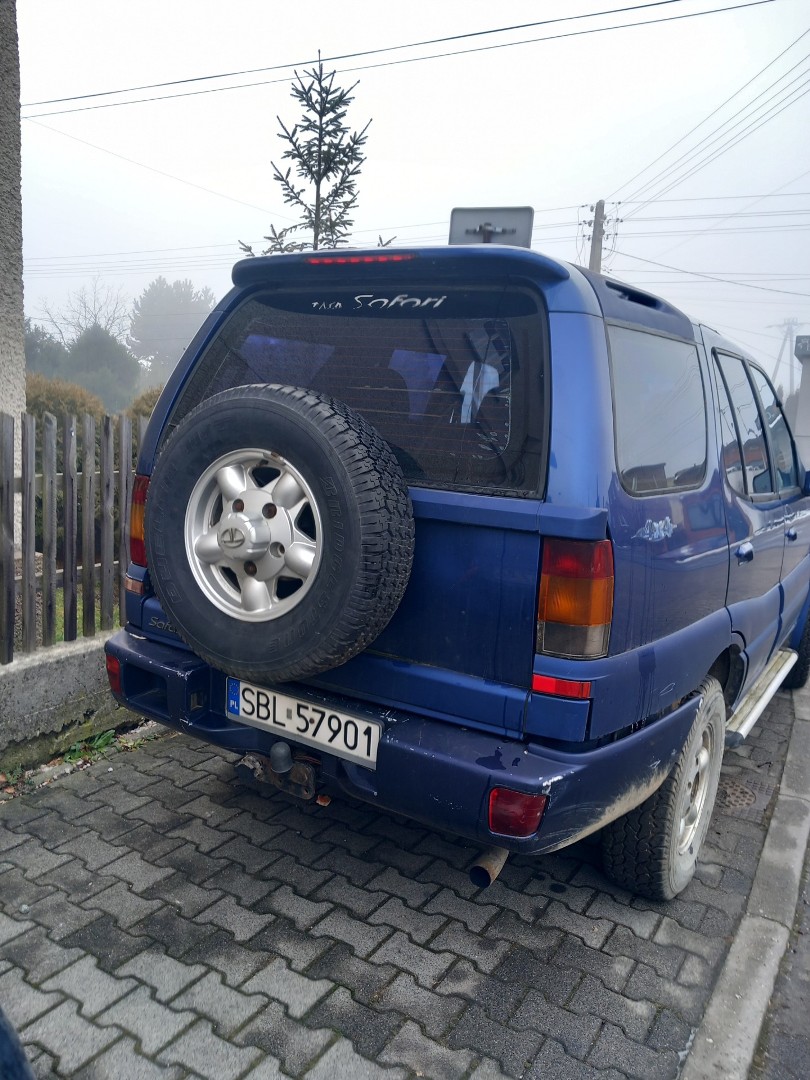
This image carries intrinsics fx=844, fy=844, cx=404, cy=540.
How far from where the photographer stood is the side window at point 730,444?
124 inches

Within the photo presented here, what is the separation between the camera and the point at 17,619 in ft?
13.5

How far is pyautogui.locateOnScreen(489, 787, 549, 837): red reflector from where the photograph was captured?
2.15 meters

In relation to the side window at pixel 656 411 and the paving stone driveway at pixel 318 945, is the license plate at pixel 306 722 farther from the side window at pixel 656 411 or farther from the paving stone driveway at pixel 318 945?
the side window at pixel 656 411

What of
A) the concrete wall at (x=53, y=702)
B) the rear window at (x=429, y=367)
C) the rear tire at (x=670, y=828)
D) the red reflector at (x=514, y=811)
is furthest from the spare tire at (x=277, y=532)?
the concrete wall at (x=53, y=702)

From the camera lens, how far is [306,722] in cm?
251

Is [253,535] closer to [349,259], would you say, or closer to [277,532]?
[277,532]

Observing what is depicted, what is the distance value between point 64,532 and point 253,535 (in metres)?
1.97

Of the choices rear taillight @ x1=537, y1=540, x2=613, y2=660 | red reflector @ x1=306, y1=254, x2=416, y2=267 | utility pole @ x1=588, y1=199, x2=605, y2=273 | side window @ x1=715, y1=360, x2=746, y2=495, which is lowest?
rear taillight @ x1=537, y1=540, x2=613, y2=660

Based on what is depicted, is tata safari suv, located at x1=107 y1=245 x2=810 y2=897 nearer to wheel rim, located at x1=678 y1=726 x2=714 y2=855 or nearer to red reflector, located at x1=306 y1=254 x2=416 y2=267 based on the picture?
red reflector, located at x1=306 y1=254 x2=416 y2=267

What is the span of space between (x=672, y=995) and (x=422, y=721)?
3.69 feet

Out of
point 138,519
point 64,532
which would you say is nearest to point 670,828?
point 138,519

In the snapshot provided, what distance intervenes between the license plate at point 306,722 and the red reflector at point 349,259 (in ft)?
4.33

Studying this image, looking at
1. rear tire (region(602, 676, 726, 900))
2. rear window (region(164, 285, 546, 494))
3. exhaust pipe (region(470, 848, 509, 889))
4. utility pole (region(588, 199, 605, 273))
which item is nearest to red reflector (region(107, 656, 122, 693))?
rear window (region(164, 285, 546, 494))

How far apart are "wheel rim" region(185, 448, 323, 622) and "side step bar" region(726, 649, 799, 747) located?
197 cm
